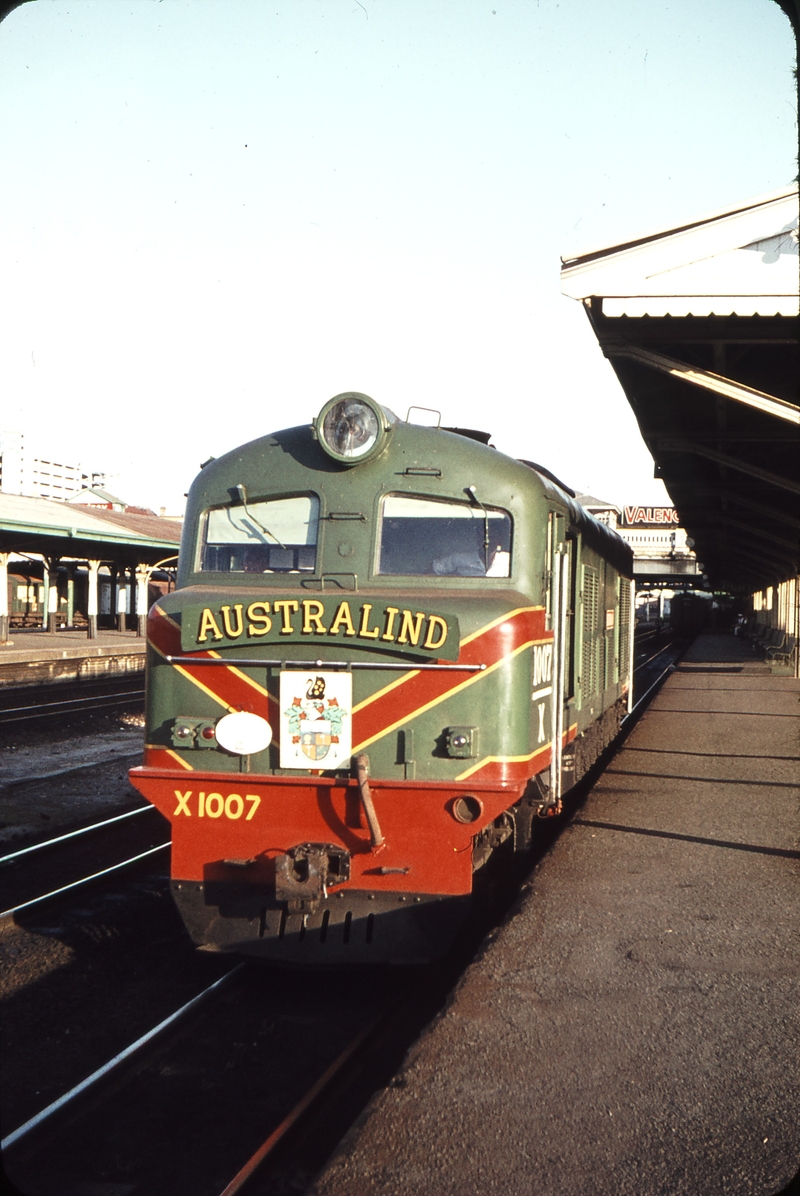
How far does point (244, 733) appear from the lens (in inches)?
226

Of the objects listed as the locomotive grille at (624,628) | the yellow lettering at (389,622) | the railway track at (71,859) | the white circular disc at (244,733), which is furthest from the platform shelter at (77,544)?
the yellow lettering at (389,622)

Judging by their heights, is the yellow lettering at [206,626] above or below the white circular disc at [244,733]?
above

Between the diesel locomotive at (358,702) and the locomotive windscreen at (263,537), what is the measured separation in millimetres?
20

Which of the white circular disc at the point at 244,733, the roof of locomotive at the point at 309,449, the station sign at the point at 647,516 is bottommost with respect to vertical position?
the white circular disc at the point at 244,733

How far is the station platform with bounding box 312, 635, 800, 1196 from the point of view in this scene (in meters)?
3.57

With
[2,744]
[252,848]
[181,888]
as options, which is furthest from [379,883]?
[2,744]

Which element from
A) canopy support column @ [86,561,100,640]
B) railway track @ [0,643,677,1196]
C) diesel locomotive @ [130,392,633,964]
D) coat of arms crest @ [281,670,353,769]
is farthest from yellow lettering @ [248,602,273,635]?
canopy support column @ [86,561,100,640]

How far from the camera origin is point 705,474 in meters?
19.7

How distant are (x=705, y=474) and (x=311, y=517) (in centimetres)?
1489

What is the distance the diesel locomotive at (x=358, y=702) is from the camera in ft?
18.4

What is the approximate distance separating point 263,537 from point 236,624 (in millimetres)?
872

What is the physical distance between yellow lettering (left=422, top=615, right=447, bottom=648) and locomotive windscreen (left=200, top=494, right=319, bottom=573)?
1.02 meters

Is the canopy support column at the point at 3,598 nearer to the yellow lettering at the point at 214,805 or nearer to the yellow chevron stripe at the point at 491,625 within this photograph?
Result: the yellow lettering at the point at 214,805

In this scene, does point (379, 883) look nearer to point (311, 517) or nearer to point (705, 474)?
point (311, 517)
